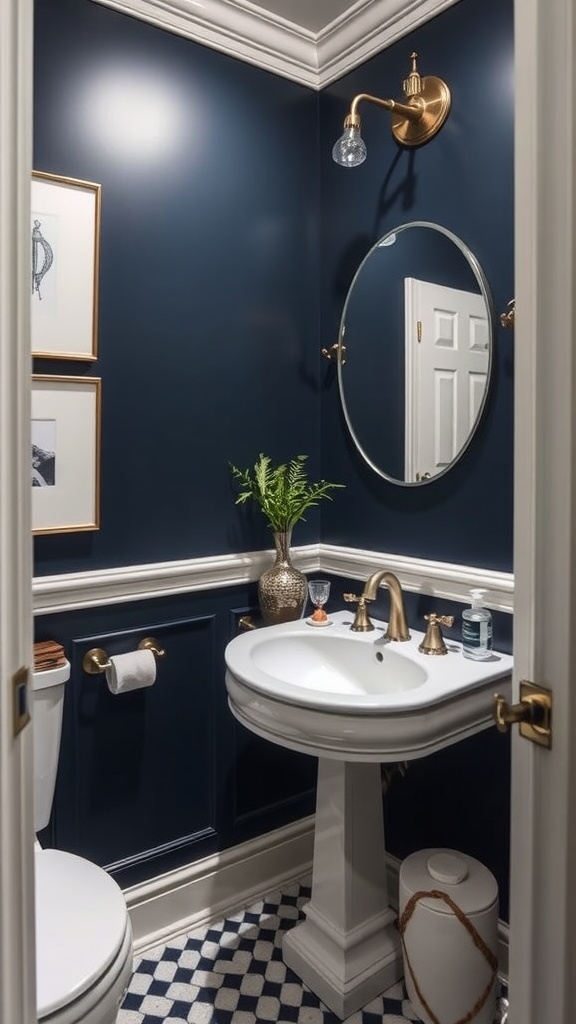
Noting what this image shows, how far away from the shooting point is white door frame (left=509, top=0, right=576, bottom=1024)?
30.1 inches

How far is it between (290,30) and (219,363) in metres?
1.02

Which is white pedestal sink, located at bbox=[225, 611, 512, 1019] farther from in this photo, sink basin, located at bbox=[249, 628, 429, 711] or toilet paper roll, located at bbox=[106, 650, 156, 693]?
toilet paper roll, located at bbox=[106, 650, 156, 693]

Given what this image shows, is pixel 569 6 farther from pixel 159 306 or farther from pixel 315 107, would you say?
pixel 315 107

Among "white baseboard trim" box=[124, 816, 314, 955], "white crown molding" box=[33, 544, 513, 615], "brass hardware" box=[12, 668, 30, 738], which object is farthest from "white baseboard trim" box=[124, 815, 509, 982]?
"brass hardware" box=[12, 668, 30, 738]

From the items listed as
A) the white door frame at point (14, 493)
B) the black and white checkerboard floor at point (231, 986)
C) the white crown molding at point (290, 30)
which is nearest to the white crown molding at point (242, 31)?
the white crown molding at point (290, 30)

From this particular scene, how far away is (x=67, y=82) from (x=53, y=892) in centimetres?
179

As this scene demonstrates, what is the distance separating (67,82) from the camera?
162 cm

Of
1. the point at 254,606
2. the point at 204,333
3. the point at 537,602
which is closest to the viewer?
the point at 537,602

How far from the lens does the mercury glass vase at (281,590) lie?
1.90 metres

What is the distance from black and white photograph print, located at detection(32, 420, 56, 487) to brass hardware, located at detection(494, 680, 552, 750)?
1204 mm

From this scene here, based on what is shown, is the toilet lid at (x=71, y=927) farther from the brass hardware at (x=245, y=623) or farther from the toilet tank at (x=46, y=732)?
the brass hardware at (x=245, y=623)

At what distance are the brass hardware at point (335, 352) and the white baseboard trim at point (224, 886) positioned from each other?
147 cm

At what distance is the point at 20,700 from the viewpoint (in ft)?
2.27

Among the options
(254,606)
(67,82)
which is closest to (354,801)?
(254,606)
